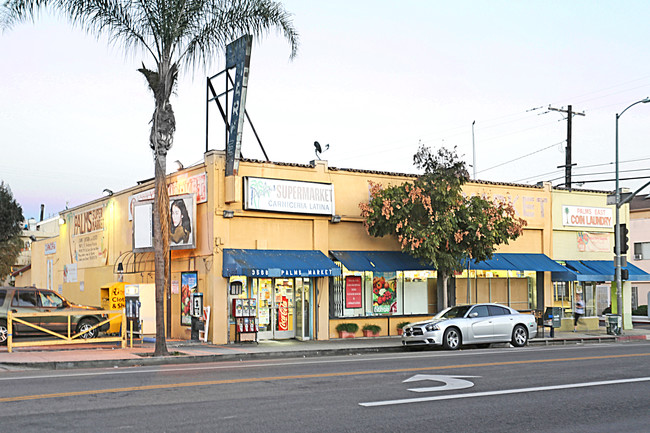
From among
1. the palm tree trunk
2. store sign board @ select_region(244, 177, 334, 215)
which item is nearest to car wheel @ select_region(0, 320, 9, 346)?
the palm tree trunk

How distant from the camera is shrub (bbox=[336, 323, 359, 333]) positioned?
25922mm

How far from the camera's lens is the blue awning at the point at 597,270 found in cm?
3134

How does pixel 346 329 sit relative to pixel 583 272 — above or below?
below

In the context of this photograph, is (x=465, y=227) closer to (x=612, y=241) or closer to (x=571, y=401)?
(x=612, y=241)

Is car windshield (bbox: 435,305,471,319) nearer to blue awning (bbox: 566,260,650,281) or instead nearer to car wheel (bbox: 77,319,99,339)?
blue awning (bbox: 566,260,650,281)

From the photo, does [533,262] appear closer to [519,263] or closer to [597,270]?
[519,263]

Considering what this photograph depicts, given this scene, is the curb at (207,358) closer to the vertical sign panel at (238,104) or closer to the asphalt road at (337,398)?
the asphalt road at (337,398)

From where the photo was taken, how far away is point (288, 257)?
80.7 feet

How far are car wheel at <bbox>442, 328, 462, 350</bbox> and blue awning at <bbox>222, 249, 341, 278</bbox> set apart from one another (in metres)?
4.32

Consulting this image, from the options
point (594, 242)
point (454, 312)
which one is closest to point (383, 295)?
point (454, 312)

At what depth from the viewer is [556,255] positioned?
31938 millimetres

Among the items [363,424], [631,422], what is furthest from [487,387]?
[363,424]

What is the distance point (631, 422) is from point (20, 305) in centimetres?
1873

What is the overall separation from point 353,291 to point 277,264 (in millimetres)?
3964
